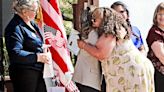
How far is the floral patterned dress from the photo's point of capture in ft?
11.5

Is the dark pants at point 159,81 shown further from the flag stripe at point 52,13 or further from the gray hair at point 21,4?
the gray hair at point 21,4

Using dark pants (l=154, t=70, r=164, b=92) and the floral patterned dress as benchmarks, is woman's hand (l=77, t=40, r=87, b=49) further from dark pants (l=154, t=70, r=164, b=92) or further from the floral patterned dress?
dark pants (l=154, t=70, r=164, b=92)

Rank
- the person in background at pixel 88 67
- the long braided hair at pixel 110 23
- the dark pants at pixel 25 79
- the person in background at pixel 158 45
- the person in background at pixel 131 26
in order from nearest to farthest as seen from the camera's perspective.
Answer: the long braided hair at pixel 110 23 → the person in background at pixel 88 67 → the dark pants at pixel 25 79 → the person in background at pixel 158 45 → the person in background at pixel 131 26

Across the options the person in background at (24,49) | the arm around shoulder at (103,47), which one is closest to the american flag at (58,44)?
the person in background at (24,49)

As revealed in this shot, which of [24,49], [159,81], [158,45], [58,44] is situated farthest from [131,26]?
[24,49]

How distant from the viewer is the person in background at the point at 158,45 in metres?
4.11

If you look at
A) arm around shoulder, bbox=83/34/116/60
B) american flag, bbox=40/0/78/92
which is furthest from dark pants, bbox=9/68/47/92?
arm around shoulder, bbox=83/34/116/60

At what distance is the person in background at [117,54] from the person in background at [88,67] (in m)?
0.06

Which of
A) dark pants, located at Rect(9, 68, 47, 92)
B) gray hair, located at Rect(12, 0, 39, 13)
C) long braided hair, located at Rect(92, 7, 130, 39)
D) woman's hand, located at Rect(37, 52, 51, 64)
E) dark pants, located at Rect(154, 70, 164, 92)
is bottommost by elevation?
dark pants, located at Rect(154, 70, 164, 92)

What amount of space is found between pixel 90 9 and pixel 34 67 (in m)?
0.76

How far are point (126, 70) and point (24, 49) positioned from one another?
97 centimetres

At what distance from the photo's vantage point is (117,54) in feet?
11.5

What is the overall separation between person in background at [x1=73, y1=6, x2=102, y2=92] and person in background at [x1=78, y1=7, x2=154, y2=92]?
2.3 inches

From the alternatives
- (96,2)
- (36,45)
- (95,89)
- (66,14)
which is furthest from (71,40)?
(66,14)
